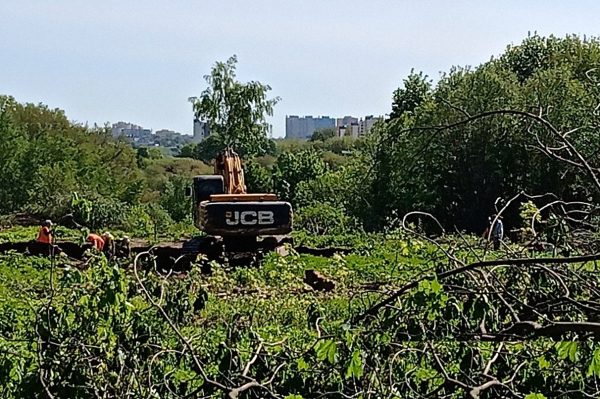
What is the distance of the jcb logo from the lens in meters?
14.5

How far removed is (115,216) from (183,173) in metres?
24.6

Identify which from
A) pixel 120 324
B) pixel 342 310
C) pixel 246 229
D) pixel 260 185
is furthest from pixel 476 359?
pixel 260 185

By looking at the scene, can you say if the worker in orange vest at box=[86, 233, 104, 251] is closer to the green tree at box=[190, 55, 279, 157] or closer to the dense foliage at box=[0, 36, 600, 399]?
the dense foliage at box=[0, 36, 600, 399]

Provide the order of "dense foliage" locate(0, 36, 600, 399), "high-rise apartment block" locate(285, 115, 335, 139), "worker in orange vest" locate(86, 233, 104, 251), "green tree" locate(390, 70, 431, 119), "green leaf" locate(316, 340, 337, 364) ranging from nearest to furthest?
1. "green leaf" locate(316, 340, 337, 364)
2. "dense foliage" locate(0, 36, 600, 399)
3. "worker in orange vest" locate(86, 233, 104, 251)
4. "green tree" locate(390, 70, 431, 119)
5. "high-rise apartment block" locate(285, 115, 335, 139)

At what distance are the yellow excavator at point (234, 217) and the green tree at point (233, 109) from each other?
1865 cm

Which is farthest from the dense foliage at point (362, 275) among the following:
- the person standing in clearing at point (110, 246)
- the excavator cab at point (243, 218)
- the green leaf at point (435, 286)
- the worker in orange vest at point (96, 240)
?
the excavator cab at point (243, 218)

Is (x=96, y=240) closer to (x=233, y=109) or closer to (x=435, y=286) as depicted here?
(x=435, y=286)

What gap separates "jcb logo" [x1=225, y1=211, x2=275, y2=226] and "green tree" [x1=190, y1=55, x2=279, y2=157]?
20485mm

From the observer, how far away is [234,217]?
14.6 metres

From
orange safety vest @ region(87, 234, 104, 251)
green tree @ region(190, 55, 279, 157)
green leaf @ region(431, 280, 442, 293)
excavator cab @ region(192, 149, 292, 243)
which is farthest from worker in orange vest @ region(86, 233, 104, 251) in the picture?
green tree @ region(190, 55, 279, 157)

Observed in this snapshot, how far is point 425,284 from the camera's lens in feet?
10.1

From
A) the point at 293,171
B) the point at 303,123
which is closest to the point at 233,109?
the point at 293,171

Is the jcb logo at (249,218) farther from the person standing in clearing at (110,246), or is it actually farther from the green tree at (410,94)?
the green tree at (410,94)

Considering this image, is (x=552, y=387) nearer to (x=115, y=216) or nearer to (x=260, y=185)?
(x=115, y=216)
